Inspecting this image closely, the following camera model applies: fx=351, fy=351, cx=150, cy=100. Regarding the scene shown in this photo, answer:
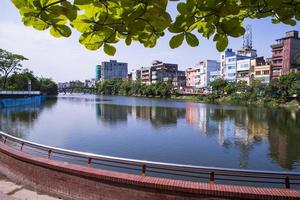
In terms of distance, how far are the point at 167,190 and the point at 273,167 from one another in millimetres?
12189

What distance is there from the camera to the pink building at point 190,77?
13130 centimetres

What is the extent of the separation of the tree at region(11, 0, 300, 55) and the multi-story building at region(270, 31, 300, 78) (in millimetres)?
82321

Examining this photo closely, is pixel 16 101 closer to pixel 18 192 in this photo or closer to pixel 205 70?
pixel 18 192

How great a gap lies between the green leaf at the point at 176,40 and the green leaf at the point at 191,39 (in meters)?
0.03

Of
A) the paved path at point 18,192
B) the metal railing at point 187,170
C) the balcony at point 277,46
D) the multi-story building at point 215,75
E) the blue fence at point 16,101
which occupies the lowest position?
the blue fence at point 16,101

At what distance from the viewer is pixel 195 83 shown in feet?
426

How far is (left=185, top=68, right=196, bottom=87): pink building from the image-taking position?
13130cm

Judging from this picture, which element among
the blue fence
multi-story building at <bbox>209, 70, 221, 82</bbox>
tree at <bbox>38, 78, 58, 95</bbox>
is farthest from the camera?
tree at <bbox>38, 78, 58, 95</bbox>

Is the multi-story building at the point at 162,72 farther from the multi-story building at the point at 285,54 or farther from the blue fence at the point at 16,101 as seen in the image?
the blue fence at the point at 16,101

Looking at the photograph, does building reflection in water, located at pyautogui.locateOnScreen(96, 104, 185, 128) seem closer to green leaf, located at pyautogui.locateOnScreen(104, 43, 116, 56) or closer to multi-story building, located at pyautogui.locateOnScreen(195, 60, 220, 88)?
green leaf, located at pyautogui.locateOnScreen(104, 43, 116, 56)

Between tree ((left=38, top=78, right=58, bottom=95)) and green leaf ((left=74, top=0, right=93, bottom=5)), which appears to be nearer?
green leaf ((left=74, top=0, right=93, bottom=5))

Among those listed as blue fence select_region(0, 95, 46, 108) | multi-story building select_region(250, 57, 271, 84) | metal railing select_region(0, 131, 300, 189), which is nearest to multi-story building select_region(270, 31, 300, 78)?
multi-story building select_region(250, 57, 271, 84)

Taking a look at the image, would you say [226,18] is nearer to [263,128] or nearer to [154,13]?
[154,13]

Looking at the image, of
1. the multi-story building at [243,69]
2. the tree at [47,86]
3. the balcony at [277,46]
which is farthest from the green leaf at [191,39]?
the tree at [47,86]
